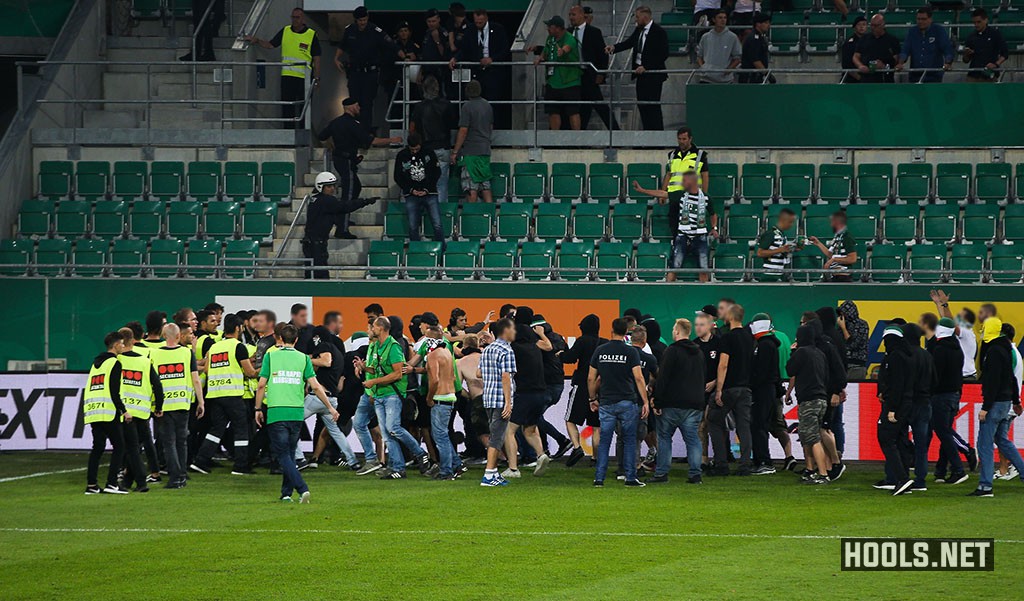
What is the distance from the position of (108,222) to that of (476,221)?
20.7 ft

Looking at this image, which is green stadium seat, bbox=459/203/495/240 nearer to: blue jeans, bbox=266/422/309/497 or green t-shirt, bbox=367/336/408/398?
green t-shirt, bbox=367/336/408/398

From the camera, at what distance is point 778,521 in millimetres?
14375

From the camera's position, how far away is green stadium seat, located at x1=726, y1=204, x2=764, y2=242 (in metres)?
23.9

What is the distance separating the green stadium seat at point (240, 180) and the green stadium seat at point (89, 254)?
2342mm

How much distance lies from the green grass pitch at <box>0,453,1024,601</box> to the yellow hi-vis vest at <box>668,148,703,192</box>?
21.4 ft

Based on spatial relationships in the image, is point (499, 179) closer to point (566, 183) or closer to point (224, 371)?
point (566, 183)

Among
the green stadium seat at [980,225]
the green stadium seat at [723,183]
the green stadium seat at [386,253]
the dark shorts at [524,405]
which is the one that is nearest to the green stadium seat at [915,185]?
the green stadium seat at [980,225]

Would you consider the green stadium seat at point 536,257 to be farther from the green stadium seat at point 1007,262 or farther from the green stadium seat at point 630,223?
the green stadium seat at point 1007,262

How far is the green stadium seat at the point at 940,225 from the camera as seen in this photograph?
23.3 meters

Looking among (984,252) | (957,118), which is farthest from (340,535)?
(957,118)

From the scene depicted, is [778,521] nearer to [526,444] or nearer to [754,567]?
[754,567]

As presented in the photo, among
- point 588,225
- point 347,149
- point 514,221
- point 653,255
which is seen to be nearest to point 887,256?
point 653,255

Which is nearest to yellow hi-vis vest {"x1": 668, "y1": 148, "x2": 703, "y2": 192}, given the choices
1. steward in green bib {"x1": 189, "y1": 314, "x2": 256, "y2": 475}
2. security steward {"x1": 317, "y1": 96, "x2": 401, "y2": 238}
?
security steward {"x1": 317, "y1": 96, "x2": 401, "y2": 238}

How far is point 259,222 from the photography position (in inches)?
989
